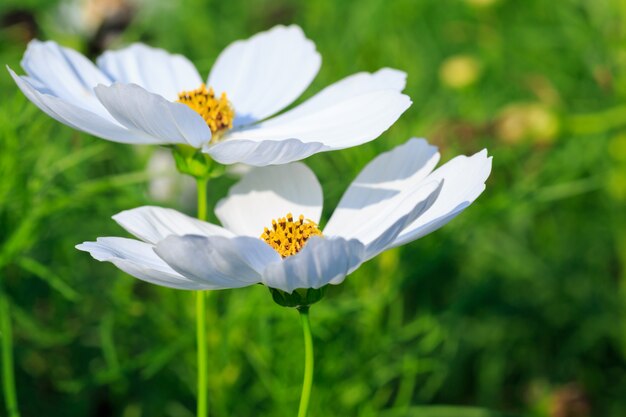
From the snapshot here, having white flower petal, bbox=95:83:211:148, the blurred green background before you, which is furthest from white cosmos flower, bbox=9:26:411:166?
the blurred green background

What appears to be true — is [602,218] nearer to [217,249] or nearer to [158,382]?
[158,382]

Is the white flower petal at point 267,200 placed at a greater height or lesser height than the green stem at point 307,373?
greater

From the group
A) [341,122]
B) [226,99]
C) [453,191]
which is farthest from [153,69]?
[453,191]

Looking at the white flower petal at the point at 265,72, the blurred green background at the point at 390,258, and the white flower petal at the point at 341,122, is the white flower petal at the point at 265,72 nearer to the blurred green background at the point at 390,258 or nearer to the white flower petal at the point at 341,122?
the white flower petal at the point at 341,122

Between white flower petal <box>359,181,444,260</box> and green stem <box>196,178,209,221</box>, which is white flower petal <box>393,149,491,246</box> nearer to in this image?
white flower petal <box>359,181,444,260</box>

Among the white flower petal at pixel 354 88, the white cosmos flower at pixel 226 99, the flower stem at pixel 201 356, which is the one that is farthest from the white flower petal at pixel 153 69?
the flower stem at pixel 201 356

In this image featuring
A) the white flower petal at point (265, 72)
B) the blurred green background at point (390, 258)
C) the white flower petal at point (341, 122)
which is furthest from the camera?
the blurred green background at point (390, 258)

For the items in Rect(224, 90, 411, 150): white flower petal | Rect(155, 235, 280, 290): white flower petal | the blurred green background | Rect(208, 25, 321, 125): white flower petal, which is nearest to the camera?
Rect(155, 235, 280, 290): white flower petal

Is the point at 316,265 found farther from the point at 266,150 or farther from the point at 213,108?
the point at 213,108
